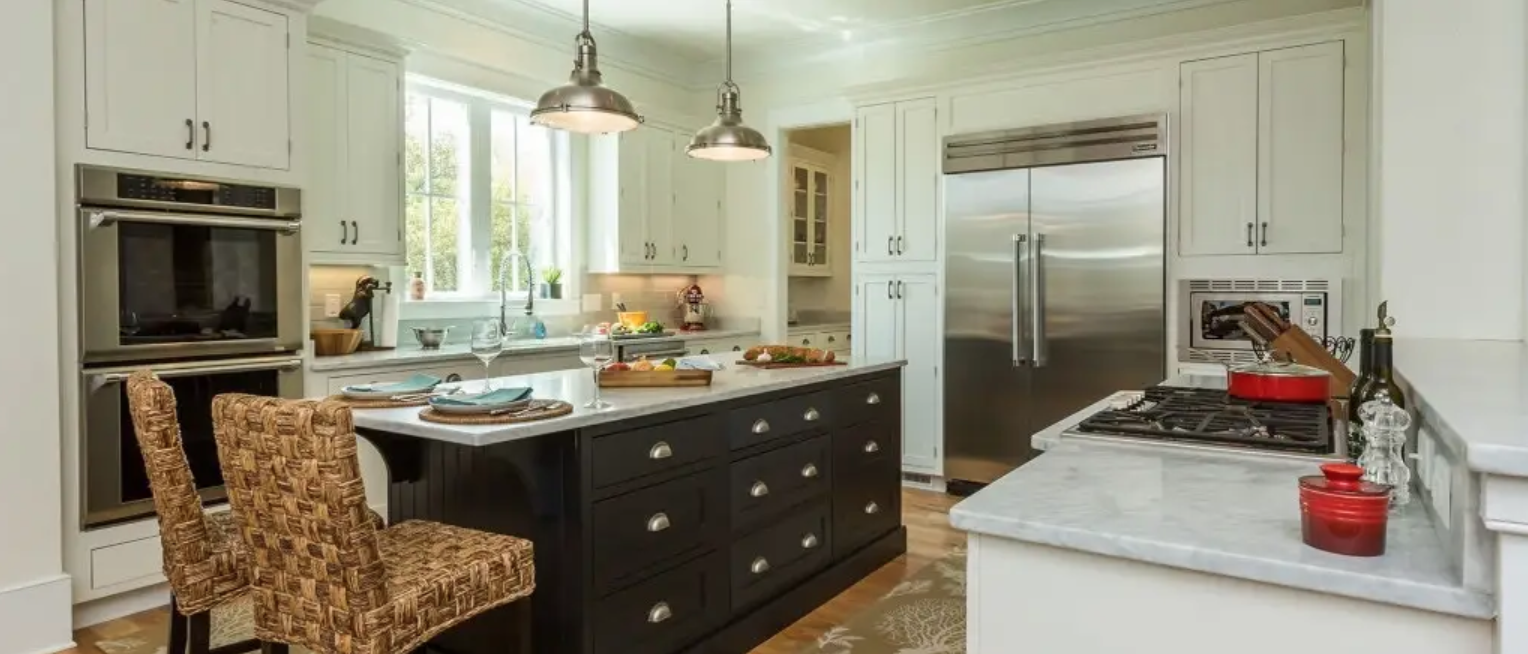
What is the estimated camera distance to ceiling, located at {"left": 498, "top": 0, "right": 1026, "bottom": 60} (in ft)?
17.1

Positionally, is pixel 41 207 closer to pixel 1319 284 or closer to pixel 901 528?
pixel 901 528

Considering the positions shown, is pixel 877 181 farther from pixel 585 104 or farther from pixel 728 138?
pixel 585 104

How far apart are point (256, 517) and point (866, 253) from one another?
4026 millimetres

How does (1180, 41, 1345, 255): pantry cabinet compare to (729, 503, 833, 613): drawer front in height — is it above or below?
above

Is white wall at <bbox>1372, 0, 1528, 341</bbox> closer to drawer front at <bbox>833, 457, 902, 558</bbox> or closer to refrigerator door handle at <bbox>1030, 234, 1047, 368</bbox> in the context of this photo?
drawer front at <bbox>833, 457, 902, 558</bbox>

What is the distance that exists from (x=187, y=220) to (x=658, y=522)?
2153mm

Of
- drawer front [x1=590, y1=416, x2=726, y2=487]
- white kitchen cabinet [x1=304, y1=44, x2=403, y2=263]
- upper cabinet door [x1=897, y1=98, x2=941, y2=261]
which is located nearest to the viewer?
drawer front [x1=590, y1=416, x2=726, y2=487]

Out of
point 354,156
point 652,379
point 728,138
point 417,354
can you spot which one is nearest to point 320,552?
point 652,379

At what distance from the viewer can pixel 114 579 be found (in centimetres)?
309

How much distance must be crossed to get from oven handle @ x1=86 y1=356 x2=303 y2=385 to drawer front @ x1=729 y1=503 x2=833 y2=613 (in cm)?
201

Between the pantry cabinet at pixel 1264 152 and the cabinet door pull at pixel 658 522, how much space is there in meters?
3.13

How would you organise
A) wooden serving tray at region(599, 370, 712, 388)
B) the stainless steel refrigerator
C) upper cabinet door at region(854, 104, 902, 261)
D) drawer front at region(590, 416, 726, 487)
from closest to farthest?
drawer front at region(590, 416, 726, 487)
wooden serving tray at region(599, 370, 712, 388)
the stainless steel refrigerator
upper cabinet door at region(854, 104, 902, 261)

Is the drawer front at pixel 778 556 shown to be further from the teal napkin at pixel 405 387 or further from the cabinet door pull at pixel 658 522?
the teal napkin at pixel 405 387

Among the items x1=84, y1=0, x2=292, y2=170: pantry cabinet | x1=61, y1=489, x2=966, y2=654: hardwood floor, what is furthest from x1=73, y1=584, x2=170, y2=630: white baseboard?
x1=84, y1=0, x2=292, y2=170: pantry cabinet
